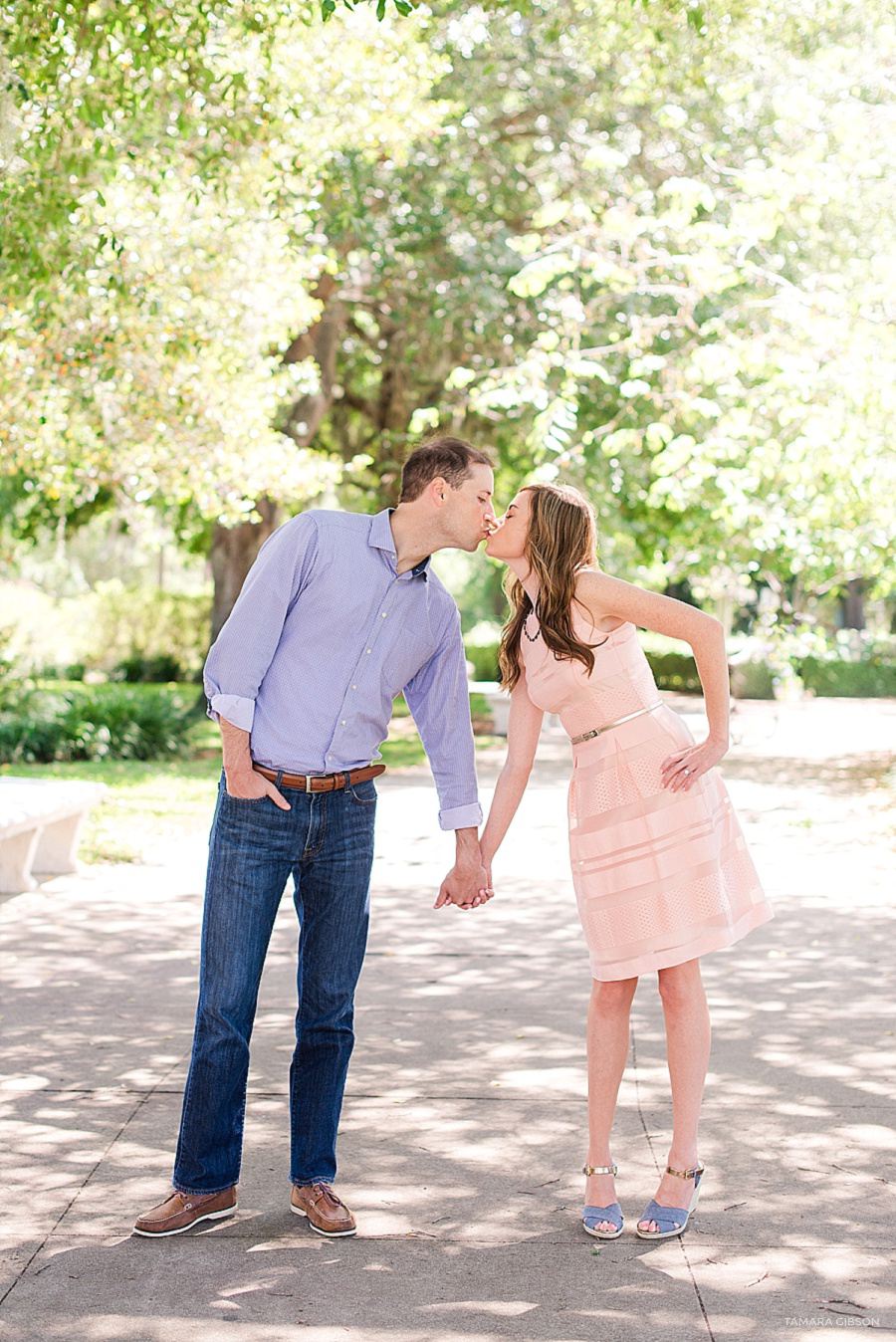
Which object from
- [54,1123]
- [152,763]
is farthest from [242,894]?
[152,763]

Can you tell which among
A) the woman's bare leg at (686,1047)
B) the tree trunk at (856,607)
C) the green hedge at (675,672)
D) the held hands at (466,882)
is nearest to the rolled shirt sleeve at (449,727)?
the held hands at (466,882)

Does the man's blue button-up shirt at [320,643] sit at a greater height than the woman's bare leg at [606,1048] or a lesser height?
greater

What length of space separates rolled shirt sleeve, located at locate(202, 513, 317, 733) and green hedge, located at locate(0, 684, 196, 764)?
41.3 feet

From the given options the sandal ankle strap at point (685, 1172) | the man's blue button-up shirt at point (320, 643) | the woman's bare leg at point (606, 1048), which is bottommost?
the sandal ankle strap at point (685, 1172)

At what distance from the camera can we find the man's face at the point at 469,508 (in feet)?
12.9

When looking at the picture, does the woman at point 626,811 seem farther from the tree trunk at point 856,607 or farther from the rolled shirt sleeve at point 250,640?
the tree trunk at point 856,607

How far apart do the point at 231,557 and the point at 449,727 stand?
18.3m

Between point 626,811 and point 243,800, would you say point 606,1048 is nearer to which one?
point 626,811

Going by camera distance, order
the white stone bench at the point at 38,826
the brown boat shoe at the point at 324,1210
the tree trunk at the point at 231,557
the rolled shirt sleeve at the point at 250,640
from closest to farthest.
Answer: the rolled shirt sleeve at the point at 250,640
the brown boat shoe at the point at 324,1210
the white stone bench at the point at 38,826
the tree trunk at the point at 231,557

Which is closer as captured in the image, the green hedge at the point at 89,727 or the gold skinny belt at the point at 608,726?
the gold skinny belt at the point at 608,726

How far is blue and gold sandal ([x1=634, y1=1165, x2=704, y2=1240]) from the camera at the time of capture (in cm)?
389

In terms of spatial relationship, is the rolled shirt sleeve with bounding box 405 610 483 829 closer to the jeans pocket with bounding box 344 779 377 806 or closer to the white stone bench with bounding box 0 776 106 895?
the jeans pocket with bounding box 344 779 377 806

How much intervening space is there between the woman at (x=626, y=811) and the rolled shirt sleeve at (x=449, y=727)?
0.57 ft

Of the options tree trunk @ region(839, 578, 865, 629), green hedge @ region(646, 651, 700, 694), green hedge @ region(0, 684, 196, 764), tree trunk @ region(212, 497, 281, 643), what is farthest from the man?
tree trunk @ region(839, 578, 865, 629)
